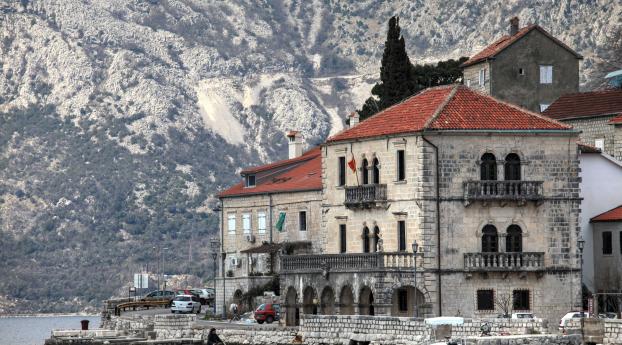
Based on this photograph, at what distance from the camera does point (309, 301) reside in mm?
102688

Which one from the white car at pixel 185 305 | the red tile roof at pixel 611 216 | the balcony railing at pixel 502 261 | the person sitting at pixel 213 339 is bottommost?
the person sitting at pixel 213 339

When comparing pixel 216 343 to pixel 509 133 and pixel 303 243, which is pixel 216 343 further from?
pixel 303 243

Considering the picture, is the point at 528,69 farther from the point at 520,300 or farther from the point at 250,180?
the point at 520,300

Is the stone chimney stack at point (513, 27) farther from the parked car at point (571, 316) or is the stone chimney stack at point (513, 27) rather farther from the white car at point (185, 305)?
the parked car at point (571, 316)

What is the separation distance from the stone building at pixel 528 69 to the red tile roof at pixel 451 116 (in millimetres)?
22261

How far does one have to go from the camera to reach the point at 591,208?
105188 millimetres

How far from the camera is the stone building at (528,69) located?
12562 cm

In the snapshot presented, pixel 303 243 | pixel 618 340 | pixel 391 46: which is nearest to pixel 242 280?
pixel 303 243

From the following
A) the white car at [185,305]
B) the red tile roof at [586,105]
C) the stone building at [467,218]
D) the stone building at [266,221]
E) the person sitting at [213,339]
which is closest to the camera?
the person sitting at [213,339]

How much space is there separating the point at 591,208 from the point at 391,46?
25.5m

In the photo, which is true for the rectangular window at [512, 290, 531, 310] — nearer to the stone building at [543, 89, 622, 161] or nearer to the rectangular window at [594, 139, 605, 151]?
the stone building at [543, 89, 622, 161]

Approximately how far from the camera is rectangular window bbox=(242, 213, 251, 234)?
128 m

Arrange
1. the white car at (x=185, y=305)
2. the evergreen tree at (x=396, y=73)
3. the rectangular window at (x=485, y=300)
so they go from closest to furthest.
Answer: the rectangular window at (x=485, y=300) < the white car at (x=185, y=305) < the evergreen tree at (x=396, y=73)

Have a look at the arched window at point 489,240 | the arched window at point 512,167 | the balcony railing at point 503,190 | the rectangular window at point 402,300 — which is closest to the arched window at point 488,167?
the arched window at point 512,167
